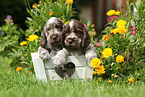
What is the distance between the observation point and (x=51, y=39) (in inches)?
102

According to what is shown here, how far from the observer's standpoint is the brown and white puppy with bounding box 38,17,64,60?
2.61 metres

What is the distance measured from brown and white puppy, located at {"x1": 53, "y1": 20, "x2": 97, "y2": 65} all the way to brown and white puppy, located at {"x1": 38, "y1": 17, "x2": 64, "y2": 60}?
0.09 meters

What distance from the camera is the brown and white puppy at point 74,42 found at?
2.49m

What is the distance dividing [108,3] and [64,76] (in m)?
8.41

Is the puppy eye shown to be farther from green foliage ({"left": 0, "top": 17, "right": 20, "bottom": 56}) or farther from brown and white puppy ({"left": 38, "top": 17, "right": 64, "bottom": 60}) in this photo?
green foliage ({"left": 0, "top": 17, "right": 20, "bottom": 56})

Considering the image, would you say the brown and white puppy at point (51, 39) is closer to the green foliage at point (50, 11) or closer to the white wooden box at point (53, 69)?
the white wooden box at point (53, 69)

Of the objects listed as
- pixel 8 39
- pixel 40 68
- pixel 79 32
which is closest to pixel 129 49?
pixel 79 32

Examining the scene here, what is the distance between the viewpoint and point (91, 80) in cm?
267

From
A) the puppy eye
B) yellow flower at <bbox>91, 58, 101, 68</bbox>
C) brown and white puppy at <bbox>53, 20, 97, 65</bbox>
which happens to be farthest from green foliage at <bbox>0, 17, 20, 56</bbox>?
yellow flower at <bbox>91, 58, 101, 68</bbox>

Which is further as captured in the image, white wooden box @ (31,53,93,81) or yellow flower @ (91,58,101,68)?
white wooden box @ (31,53,93,81)

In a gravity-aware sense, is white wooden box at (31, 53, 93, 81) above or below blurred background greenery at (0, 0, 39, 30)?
below

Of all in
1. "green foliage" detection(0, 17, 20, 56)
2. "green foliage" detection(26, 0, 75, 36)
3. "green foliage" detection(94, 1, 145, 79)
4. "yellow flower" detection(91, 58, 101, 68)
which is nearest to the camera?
"yellow flower" detection(91, 58, 101, 68)

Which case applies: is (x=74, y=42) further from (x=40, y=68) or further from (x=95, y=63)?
(x=40, y=68)

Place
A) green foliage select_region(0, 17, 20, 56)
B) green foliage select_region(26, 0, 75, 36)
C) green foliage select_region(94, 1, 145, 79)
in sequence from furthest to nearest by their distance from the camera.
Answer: green foliage select_region(0, 17, 20, 56), green foliage select_region(26, 0, 75, 36), green foliage select_region(94, 1, 145, 79)
